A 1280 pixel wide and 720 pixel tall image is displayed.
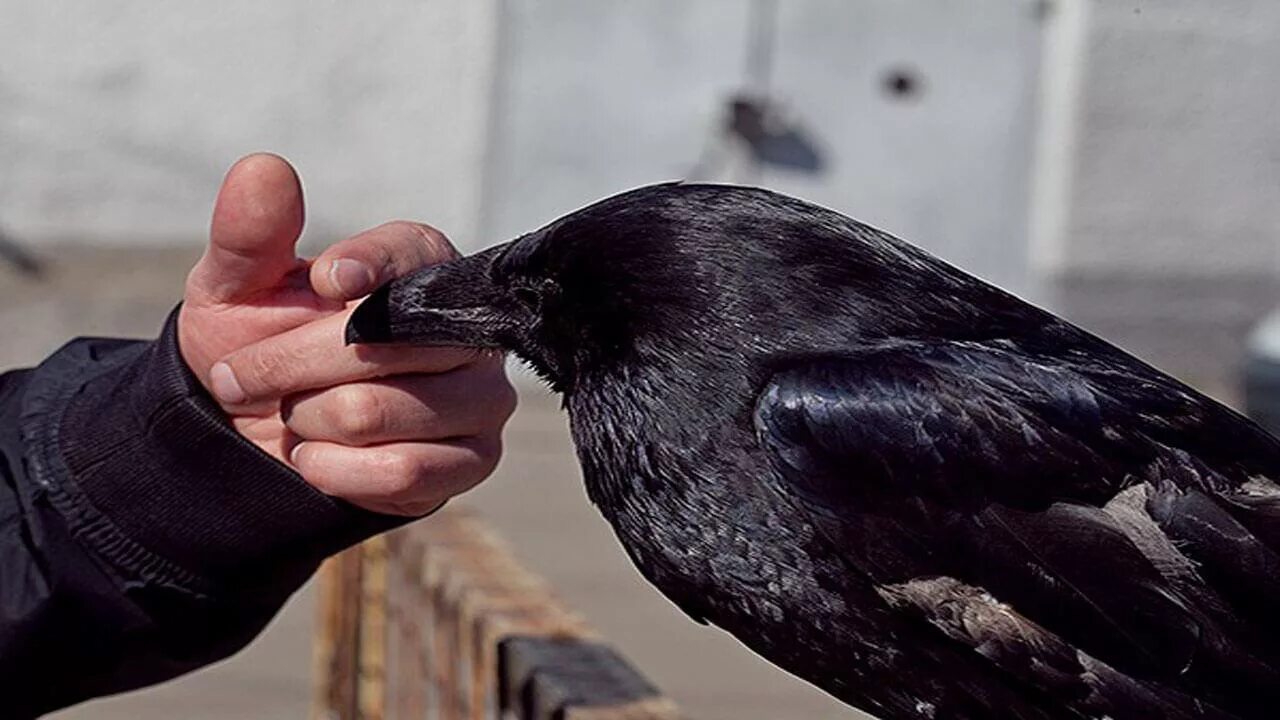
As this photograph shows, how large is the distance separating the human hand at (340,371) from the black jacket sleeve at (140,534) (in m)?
0.06

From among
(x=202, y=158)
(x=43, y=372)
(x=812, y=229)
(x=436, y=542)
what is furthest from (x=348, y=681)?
(x=202, y=158)

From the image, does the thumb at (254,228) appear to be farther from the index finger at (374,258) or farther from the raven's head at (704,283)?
the raven's head at (704,283)

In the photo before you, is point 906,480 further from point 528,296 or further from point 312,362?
point 312,362

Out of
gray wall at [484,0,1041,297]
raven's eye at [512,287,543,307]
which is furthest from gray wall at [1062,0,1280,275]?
raven's eye at [512,287,543,307]

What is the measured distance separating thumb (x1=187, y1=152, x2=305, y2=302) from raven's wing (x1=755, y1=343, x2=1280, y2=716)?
0.56 meters

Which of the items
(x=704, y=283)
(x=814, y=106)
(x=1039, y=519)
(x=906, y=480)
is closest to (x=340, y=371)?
(x=704, y=283)

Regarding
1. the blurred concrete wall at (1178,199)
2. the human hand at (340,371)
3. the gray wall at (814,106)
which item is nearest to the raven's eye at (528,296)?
the human hand at (340,371)

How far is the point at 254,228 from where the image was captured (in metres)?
2.23

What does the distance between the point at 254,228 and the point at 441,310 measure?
235mm

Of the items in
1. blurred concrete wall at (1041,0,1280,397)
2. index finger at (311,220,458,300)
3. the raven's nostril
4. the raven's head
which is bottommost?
blurred concrete wall at (1041,0,1280,397)

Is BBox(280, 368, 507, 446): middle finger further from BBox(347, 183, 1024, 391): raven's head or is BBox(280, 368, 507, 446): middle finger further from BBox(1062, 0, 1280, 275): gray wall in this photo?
BBox(1062, 0, 1280, 275): gray wall

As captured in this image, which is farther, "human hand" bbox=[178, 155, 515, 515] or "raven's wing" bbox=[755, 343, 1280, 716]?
"human hand" bbox=[178, 155, 515, 515]

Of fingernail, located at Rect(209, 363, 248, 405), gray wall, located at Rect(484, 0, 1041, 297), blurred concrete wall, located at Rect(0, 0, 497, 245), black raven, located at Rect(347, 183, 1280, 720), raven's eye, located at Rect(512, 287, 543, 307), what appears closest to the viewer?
black raven, located at Rect(347, 183, 1280, 720)

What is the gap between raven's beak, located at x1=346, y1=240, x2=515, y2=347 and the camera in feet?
6.91
